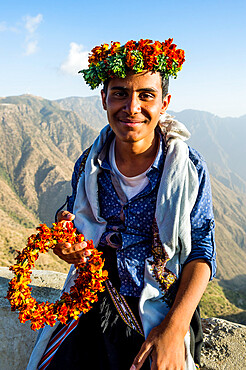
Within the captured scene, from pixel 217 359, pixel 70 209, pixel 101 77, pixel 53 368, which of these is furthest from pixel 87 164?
pixel 217 359

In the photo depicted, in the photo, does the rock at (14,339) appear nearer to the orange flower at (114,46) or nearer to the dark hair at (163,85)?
the dark hair at (163,85)

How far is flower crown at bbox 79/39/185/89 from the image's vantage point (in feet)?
6.61

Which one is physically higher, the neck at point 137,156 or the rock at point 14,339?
the neck at point 137,156

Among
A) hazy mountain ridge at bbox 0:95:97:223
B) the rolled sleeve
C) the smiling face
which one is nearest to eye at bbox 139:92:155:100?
the smiling face

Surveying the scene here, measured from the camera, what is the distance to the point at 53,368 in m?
1.99

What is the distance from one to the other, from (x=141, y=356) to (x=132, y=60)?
1.93m

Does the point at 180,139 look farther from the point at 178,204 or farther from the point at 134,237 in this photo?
the point at 134,237

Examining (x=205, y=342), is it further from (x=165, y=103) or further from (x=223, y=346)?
(x=165, y=103)

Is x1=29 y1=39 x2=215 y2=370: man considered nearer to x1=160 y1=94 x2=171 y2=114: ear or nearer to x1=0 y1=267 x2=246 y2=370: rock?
x1=160 y1=94 x2=171 y2=114: ear

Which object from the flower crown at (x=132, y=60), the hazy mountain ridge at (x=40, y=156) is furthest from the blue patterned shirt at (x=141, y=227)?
the hazy mountain ridge at (x=40, y=156)

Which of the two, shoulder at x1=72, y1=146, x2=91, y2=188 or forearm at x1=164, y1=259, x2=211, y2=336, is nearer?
forearm at x1=164, y1=259, x2=211, y2=336

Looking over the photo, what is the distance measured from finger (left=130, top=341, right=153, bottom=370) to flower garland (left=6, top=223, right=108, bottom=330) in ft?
1.41

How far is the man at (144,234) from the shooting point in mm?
1926

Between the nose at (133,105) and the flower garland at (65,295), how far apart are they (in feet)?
3.08
